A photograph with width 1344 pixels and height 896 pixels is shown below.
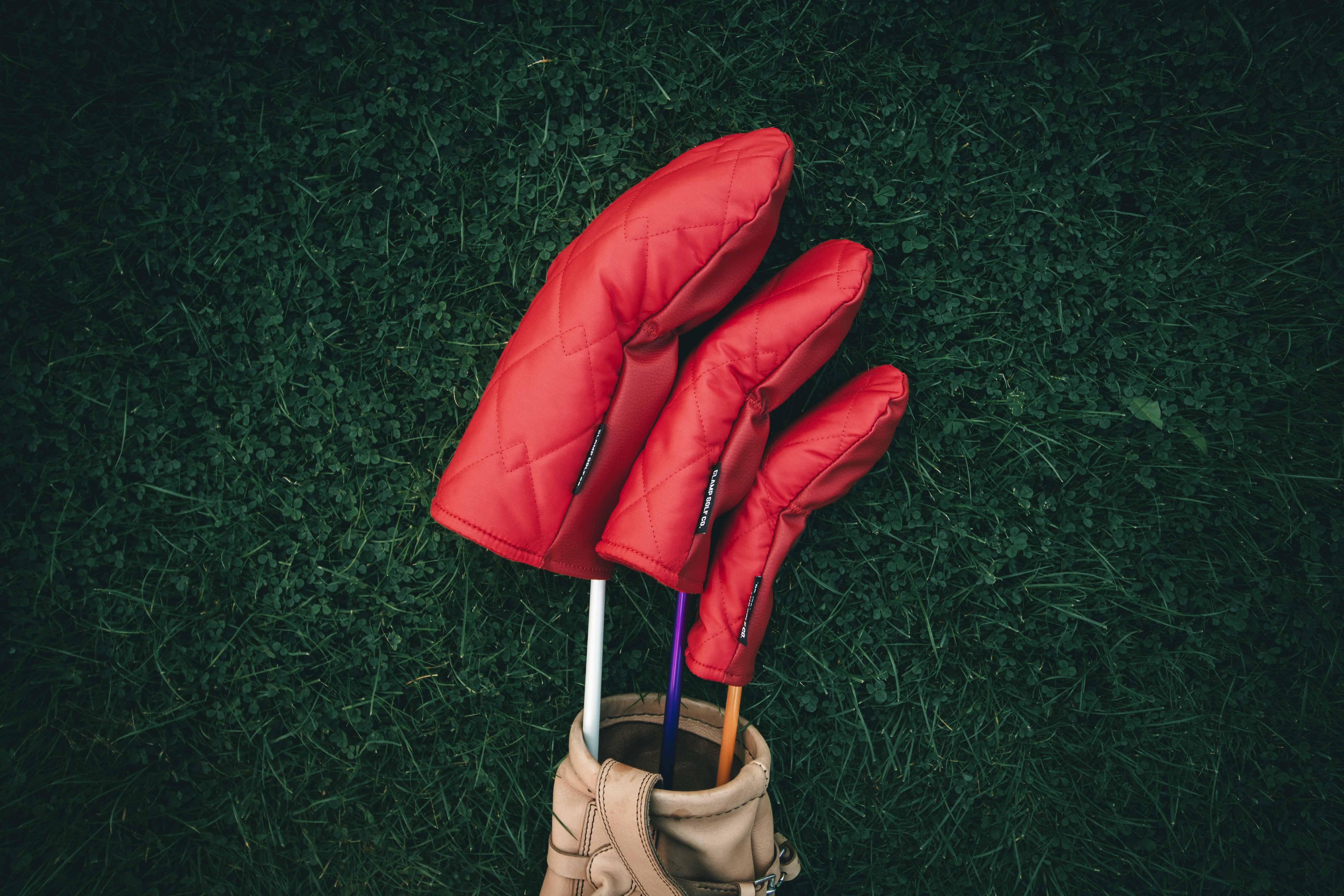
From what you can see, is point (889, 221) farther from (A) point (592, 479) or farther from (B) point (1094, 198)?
(A) point (592, 479)

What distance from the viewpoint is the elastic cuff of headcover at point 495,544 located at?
1.37 m

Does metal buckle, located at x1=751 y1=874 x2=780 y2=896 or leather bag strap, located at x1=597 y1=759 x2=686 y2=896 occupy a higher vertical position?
leather bag strap, located at x1=597 y1=759 x2=686 y2=896

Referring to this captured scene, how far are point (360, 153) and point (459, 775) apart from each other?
170 centimetres

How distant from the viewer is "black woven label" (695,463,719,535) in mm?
1414

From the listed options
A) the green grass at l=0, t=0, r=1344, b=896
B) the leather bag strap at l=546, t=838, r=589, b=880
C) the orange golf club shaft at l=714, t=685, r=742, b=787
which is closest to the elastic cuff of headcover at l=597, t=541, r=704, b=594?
the orange golf club shaft at l=714, t=685, r=742, b=787

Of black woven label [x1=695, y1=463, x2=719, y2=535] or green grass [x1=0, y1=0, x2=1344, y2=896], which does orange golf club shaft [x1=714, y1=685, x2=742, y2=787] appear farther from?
black woven label [x1=695, y1=463, x2=719, y2=535]

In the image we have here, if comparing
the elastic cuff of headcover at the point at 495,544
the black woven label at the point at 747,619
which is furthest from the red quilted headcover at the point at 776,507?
the elastic cuff of headcover at the point at 495,544

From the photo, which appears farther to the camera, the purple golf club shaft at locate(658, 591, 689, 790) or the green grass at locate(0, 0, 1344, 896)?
the green grass at locate(0, 0, 1344, 896)

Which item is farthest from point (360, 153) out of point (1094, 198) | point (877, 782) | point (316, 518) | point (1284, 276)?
point (1284, 276)

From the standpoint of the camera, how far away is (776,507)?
1.55 m

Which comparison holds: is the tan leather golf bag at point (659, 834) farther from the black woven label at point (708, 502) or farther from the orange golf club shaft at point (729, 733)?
the black woven label at point (708, 502)

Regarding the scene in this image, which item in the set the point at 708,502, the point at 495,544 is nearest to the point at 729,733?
the point at 708,502

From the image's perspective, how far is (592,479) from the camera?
1.44 m

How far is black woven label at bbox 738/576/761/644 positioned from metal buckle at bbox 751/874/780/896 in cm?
54
